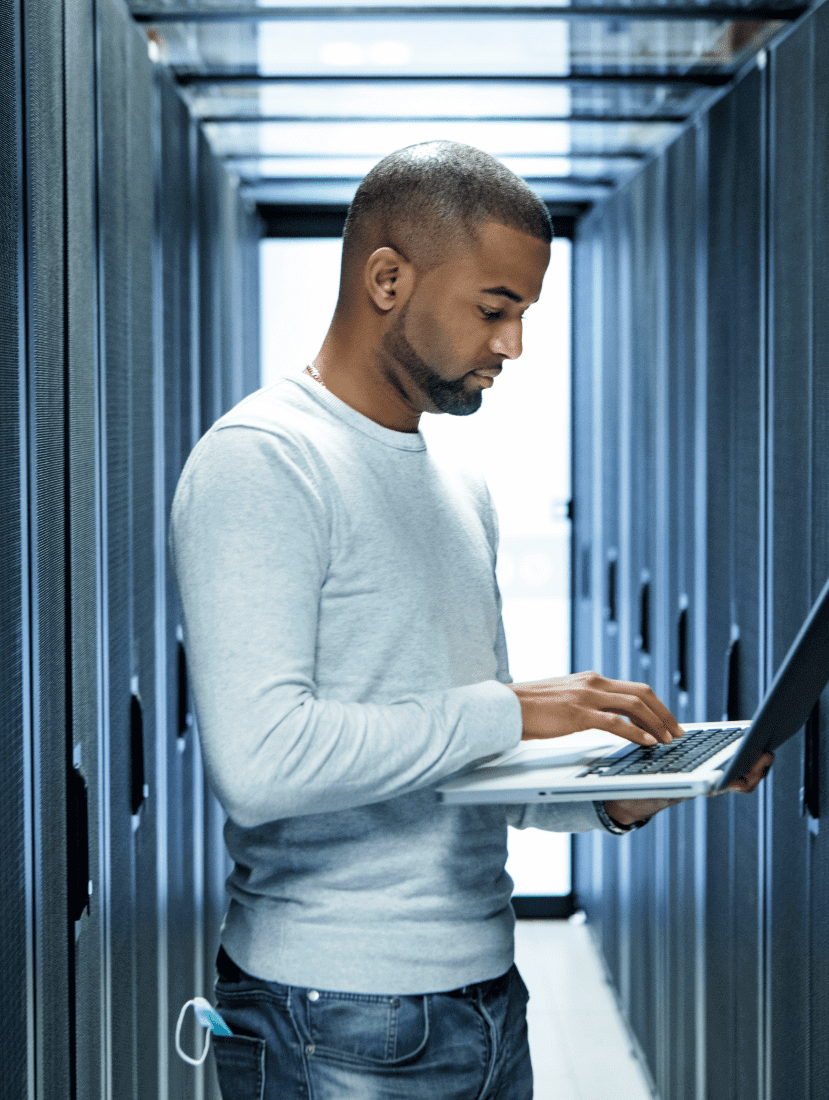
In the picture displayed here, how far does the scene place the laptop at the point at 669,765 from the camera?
979 mm

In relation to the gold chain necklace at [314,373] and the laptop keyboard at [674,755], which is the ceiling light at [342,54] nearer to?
the gold chain necklace at [314,373]

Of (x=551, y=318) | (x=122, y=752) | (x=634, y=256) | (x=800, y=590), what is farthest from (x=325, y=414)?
(x=551, y=318)

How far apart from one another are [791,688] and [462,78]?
5.69 ft

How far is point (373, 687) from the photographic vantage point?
3.59ft

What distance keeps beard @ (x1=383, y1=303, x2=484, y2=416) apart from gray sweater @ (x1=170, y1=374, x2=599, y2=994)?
62mm

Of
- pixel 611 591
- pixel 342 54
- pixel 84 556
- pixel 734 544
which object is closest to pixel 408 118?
pixel 342 54

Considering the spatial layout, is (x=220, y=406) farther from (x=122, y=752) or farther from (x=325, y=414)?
(x=325, y=414)

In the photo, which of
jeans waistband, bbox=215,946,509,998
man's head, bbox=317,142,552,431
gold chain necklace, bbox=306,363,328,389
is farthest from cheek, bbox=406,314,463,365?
jeans waistband, bbox=215,946,509,998

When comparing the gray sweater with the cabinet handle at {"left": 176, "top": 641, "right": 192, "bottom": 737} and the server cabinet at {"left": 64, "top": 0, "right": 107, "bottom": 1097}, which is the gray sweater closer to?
the server cabinet at {"left": 64, "top": 0, "right": 107, "bottom": 1097}

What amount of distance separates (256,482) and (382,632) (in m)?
0.19

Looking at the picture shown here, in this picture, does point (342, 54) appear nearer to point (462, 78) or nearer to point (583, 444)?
point (462, 78)

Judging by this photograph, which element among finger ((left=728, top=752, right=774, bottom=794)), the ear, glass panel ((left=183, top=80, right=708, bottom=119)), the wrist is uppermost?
glass panel ((left=183, top=80, right=708, bottom=119))

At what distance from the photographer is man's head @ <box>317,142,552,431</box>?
1.12 meters

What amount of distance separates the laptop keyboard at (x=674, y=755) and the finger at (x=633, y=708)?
30 millimetres
